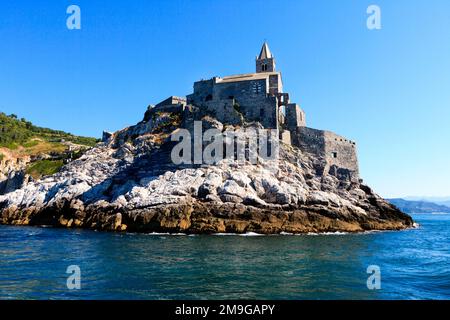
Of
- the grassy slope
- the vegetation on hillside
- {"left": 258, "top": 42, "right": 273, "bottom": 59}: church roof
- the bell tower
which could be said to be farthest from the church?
the vegetation on hillside

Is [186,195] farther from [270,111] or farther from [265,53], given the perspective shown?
[265,53]

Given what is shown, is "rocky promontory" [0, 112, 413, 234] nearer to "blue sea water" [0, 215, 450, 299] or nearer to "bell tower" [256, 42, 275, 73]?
"blue sea water" [0, 215, 450, 299]

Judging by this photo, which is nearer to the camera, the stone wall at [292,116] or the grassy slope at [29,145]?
the stone wall at [292,116]

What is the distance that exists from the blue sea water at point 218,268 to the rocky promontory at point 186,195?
591cm

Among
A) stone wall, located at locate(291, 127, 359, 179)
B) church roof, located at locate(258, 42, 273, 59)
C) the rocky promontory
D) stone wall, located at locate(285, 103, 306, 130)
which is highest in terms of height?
church roof, located at locate(258, 42, 273, 59)

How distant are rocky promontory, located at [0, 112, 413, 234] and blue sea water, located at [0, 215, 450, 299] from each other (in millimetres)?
5911

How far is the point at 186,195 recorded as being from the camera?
38.5 meters

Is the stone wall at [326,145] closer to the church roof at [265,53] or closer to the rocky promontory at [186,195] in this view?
the rocky promontory at [186,195]

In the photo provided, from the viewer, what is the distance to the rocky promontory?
36.6 metres

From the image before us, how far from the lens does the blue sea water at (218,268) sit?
14.4 metres

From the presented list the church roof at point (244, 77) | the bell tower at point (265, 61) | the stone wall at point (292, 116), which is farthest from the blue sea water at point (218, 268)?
the bell tower at point (265, 61)

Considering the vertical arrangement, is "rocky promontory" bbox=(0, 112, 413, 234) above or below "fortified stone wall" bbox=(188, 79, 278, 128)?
below

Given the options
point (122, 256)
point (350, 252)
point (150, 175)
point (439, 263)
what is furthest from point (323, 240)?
point (150, 175)

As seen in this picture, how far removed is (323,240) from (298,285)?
1638 cm
